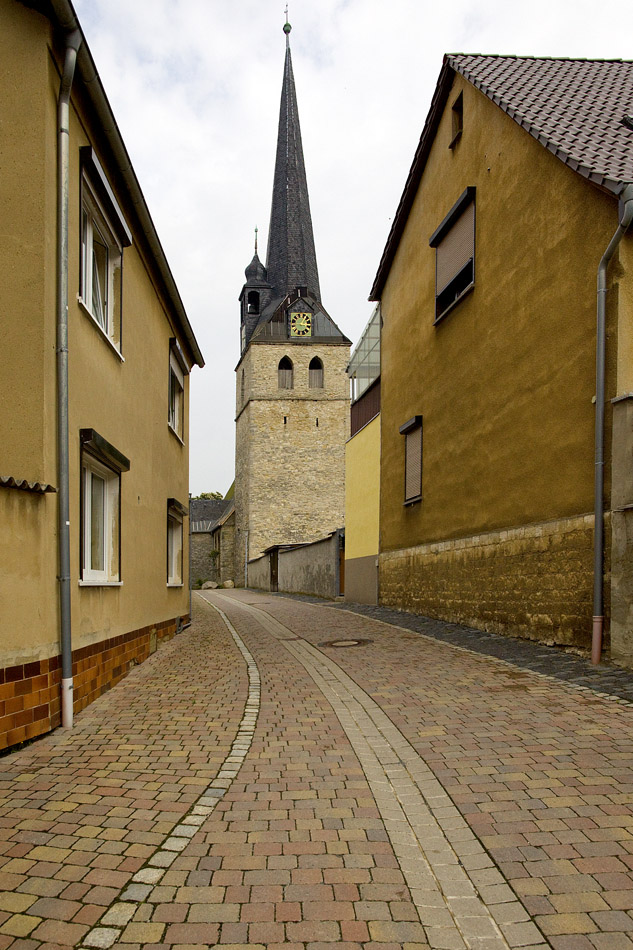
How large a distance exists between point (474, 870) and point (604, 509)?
5.74 m

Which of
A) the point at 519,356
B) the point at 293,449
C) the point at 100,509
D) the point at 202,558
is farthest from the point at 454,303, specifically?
the point at 202,558

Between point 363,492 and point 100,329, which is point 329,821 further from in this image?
point 363,492

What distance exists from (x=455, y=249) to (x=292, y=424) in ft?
137

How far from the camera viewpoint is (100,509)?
8.39m

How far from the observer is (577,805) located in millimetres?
4137

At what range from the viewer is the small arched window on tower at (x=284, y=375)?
182 feet

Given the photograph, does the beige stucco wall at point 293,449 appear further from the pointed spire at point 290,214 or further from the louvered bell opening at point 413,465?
the louvered bell opening at point 413,465

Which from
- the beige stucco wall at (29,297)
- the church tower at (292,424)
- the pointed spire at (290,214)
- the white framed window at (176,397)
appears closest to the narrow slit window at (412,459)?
the white framed window at (176,397)

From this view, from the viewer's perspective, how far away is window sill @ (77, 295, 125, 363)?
7094mm

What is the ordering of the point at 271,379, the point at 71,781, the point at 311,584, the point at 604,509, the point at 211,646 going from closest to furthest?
the point at 71,781, the point at 604,509, the point at 211,646, the point at 311,584, the point at 271,379

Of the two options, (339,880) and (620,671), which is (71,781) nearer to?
(339,880)

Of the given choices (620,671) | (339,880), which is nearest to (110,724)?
(339,880)

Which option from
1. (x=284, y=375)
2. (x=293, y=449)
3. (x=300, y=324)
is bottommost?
(x=293, y=449)

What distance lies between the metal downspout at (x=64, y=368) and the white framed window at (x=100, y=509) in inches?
31.8
